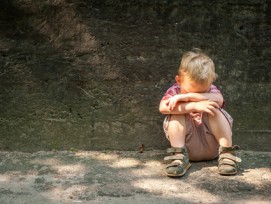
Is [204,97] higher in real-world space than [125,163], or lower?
Result: higher

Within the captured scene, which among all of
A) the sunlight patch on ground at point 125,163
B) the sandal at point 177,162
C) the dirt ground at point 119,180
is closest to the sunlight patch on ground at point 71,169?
the dirt ground at point 119,180

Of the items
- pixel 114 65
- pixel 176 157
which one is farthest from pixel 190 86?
pixel 114 65

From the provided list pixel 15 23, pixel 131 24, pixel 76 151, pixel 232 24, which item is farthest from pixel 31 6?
pixel 232 24

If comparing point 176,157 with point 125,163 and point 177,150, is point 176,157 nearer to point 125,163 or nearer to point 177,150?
point 177,150

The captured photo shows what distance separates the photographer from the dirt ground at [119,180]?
3.03m

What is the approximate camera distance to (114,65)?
362 centimetres

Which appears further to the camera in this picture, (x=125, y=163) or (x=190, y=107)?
(x=125, y=163)

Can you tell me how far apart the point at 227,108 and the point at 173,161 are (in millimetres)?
630

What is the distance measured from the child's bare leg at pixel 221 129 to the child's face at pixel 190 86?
18 centimetres

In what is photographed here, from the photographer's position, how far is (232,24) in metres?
3.53

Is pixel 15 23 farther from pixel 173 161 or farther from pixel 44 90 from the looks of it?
pixel 173 161

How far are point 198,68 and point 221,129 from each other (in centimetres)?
46

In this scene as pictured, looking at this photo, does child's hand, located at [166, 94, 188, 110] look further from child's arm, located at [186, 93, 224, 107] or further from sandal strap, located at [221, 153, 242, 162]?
sandal strap, located at [221, 153, 242, 162]

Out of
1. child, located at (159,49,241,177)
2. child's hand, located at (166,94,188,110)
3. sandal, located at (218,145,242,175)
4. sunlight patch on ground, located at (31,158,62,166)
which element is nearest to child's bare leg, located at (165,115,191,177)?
child, located at (159,49,241,177)
